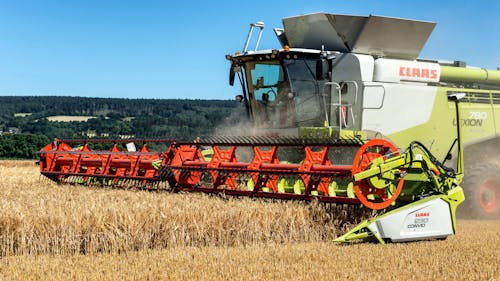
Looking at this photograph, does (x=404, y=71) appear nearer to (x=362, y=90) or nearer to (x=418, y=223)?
(x=362, y=90)

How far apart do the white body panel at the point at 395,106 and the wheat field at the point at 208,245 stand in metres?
1.77

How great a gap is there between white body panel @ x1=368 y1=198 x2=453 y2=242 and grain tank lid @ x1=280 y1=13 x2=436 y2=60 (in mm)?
2712

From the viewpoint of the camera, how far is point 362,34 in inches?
299

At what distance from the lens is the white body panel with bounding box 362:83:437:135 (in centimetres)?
742

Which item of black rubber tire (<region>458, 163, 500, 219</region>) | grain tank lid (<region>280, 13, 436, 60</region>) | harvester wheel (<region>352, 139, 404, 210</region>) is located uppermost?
grain tank lid (<region>280, 13, 436, 60</region>)

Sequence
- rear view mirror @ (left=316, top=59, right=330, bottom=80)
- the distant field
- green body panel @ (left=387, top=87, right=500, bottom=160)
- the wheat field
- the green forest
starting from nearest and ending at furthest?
the wheat field → rear view mirror @ (left=316, top=59, right=330, bottom=80) → green body panel @ (left=387, top=87, right=500, bottom=160) → the green forest → the distant field

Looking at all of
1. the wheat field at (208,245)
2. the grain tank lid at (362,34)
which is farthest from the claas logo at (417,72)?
the wheat field at (208,245)

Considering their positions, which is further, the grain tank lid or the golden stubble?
the grain tank lid

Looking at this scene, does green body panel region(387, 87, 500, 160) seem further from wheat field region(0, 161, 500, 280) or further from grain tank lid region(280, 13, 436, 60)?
wheat field region(0, 161, 500, 280)

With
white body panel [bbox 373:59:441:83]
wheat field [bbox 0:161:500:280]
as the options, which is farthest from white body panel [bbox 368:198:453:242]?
white body panel [bbox 373:59:441:83]

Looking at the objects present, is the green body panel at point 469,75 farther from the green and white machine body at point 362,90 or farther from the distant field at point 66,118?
the distant field at point 66,118

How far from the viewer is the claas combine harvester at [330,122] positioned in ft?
20.3

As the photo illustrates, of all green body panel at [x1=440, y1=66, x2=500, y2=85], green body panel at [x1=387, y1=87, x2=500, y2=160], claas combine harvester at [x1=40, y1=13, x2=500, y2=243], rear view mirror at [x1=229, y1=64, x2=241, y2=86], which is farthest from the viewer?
green body panel at [x1=440, y1=66, x2=500, y2=85]

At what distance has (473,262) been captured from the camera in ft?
14.8
